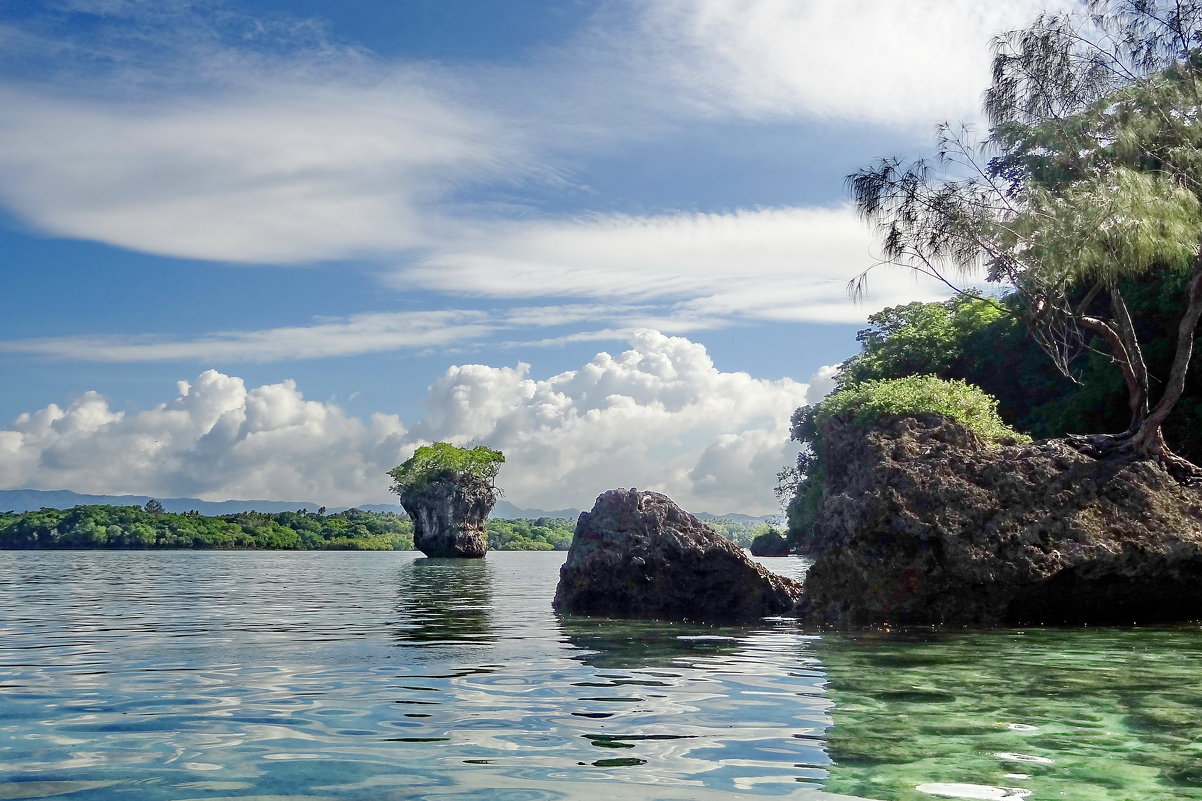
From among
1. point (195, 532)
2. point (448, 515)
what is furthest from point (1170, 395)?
point (195, 532)

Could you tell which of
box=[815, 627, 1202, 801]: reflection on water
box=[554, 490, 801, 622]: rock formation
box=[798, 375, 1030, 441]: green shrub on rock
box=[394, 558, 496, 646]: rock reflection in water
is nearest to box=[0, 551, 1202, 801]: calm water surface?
box=[815, 627, 1202, 801]: reflection on water

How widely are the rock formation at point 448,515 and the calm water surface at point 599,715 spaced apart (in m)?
75.7

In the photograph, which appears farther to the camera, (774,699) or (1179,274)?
(1179,274)

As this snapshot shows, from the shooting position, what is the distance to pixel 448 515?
8781 cm

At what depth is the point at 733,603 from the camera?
48.9ft

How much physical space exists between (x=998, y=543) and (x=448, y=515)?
7776cm

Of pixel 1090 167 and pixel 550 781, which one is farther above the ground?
pixel 1090 167

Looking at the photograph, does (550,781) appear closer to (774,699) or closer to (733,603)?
(774,699)

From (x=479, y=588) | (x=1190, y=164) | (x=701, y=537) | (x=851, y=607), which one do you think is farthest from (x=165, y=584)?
(x=1190, y=164)

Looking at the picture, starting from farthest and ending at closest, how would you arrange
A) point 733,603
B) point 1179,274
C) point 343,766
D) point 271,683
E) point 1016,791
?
point 1179,274, point 733,603, point 271,683, point 343,766, point 1016,791

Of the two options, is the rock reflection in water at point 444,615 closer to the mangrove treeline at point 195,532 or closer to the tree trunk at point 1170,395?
the tree trunk at point 1170,395

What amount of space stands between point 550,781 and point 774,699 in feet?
9.38

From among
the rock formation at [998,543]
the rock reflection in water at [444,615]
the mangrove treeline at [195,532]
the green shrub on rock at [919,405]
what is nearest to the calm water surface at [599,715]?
the rock reflection in water at [444,615]

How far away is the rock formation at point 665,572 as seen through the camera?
14.8 meters
